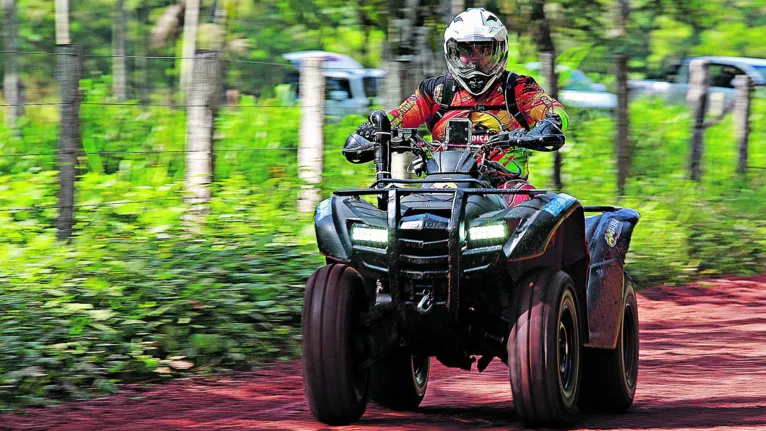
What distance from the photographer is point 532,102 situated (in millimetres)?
7359

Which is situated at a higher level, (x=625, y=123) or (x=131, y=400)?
(x=625, y=123)

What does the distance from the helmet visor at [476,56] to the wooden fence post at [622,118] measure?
719cm

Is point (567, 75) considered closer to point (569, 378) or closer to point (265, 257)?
point (265, 257)

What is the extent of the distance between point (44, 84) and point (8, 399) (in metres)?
22.4

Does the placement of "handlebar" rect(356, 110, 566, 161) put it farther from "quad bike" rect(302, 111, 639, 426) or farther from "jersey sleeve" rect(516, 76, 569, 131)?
"jersey sleeve" rect(516, 76, 569, 131)

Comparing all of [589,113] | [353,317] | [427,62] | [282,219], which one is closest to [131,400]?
[353,317]

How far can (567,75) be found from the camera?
16625mm

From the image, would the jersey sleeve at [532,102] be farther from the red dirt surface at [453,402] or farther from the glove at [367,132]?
the red dirt surface at [453,402]

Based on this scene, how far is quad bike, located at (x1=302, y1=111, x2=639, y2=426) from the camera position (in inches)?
238

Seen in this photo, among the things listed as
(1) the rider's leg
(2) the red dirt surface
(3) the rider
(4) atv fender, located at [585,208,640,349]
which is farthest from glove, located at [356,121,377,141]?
(2) the red dirt surface

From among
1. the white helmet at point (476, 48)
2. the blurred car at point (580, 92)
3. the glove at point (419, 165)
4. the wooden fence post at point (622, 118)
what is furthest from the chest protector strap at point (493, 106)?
the blurred car at point (580, 92)

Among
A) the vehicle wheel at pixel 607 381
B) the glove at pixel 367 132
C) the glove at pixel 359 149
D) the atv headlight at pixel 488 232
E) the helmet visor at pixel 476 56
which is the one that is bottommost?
the vehicle wheel at pixel 607 381

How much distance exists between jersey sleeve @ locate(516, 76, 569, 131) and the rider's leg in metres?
0.53

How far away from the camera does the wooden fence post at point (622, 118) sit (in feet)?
46.5
